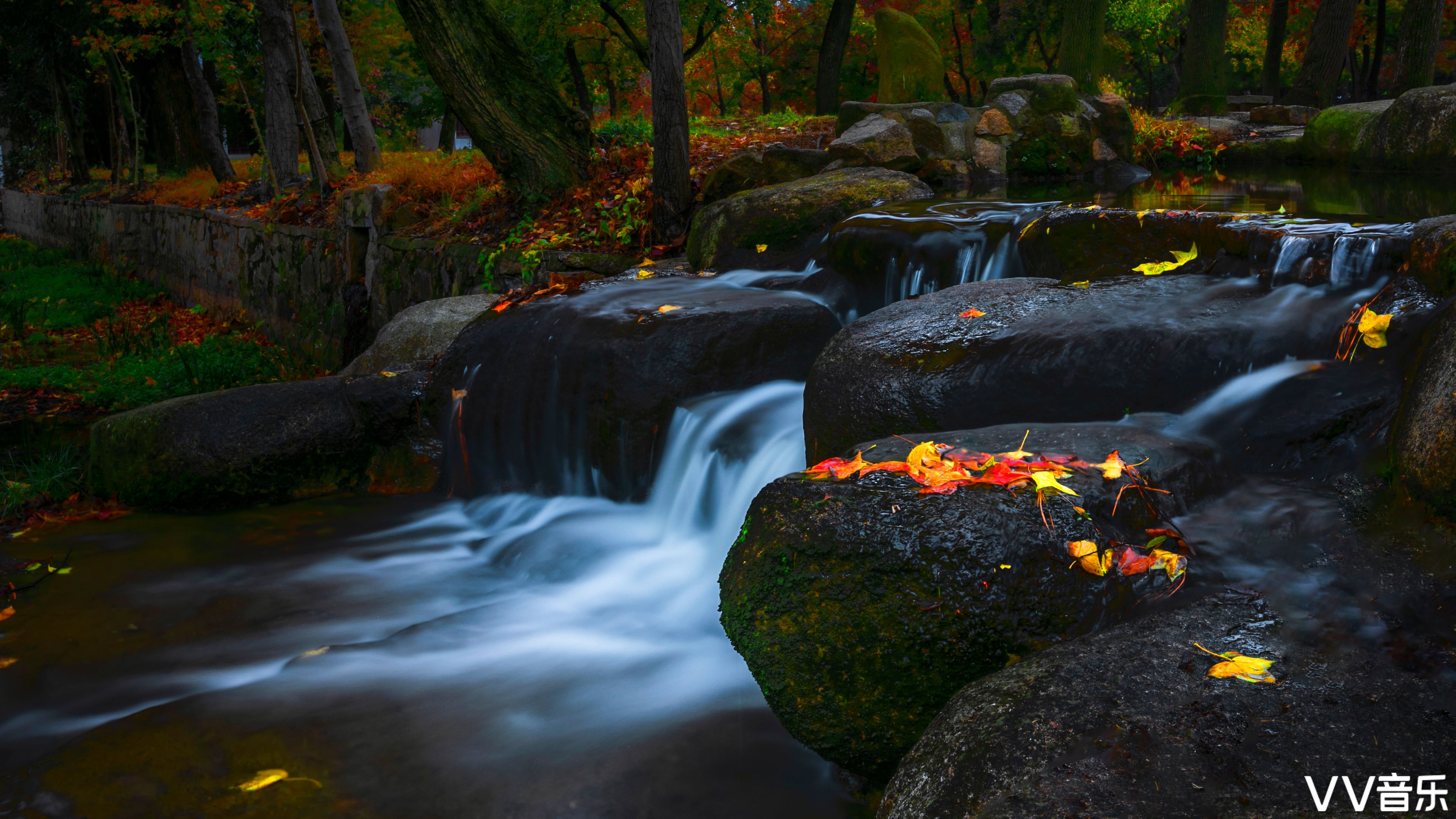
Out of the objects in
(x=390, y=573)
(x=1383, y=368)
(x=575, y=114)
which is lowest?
(x=390, y=573)

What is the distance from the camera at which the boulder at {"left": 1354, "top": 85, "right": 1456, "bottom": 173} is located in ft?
27.7

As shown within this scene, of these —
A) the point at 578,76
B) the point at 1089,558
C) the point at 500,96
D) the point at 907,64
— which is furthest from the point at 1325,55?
the point at 1089,558

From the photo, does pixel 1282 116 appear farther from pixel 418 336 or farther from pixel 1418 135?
pixel 418 336

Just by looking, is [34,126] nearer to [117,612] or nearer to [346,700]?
[117,612]

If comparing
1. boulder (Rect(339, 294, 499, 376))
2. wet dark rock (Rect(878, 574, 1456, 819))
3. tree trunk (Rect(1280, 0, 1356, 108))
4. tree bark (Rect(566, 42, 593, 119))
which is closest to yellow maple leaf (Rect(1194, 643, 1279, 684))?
wet dark rock (Rect(878, 574, 1456, 819))

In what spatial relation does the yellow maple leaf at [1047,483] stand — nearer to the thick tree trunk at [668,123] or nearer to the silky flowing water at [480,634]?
the silky flowing water at [480,634]

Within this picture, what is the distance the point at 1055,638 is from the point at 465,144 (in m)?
59.4

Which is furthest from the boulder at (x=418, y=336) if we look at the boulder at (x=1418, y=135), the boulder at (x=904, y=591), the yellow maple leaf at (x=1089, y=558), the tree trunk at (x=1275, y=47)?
the tree trunk at (x=1275, y=47)

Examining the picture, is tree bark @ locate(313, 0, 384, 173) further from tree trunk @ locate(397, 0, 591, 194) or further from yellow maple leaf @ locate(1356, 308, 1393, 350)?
yellow maple leaf @ locate(1356, 308, 1393, 350)

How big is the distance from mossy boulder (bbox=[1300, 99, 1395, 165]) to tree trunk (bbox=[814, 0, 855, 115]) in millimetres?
9686

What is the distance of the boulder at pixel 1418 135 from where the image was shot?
843cm

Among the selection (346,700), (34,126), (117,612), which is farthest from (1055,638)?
(34,126)

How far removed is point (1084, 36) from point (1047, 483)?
48.2 ft

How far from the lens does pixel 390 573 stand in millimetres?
5070
